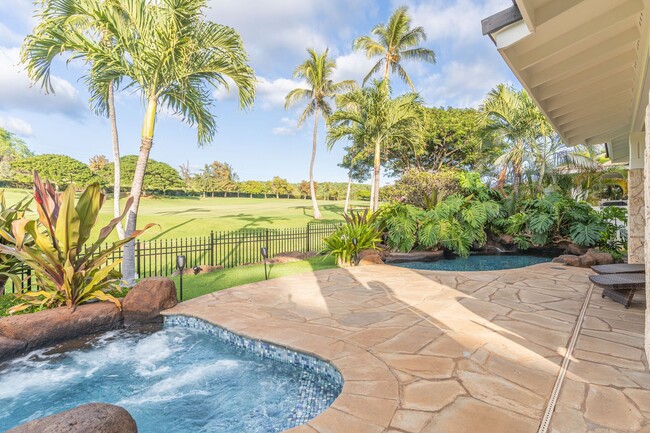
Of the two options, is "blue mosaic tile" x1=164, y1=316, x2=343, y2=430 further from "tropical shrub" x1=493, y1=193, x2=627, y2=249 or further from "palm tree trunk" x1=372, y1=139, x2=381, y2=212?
"palm tree trunk" x1=372, y1=139, x2=381, y2=212

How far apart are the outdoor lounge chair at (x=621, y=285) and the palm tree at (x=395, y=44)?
61.5ft

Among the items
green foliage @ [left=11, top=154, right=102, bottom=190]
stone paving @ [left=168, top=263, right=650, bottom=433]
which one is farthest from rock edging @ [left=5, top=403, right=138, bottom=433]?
green foliage @ [left=11, top=154, right=102, bottom=190]

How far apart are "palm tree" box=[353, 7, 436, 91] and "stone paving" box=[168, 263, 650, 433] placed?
61.4 feet

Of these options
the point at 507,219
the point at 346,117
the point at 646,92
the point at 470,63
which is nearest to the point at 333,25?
the point at 346,117

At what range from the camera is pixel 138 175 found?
19.0ft

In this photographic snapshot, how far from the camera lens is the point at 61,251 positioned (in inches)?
151

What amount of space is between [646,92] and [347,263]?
19.6ft

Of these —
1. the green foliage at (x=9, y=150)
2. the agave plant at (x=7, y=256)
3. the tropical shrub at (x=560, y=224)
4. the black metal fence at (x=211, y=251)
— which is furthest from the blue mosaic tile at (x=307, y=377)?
the green foliage at (x=9, y=150)

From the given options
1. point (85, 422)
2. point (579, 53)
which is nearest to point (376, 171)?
point (579, 53)

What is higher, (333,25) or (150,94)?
(333,25)

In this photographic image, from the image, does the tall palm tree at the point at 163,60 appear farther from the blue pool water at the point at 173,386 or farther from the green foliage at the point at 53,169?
the green foliage at the point at 53,169

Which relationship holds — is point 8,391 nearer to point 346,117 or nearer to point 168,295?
point 168,295

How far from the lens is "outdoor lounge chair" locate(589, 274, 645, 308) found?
4.02 meters

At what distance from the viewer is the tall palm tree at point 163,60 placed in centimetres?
520
